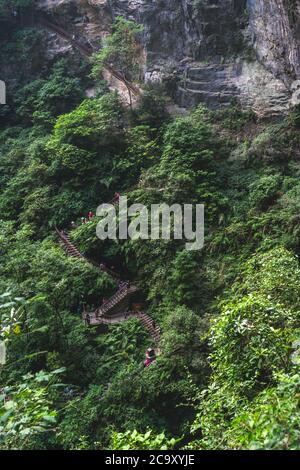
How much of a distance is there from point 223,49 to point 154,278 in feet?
35.0

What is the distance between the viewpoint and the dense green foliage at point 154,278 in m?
6.08

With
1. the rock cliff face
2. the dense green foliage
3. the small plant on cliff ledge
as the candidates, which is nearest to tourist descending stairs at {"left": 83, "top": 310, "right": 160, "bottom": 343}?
the dense green foliage

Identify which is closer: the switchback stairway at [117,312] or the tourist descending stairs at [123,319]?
the tourist descending stairs at [123,319]

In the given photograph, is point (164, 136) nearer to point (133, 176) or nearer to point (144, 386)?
point (133, 176)

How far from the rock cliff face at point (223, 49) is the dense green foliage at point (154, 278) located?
42.3 inches

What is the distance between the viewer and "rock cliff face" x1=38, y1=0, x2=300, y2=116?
15.8 metres

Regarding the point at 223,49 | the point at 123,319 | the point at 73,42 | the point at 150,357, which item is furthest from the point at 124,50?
the point at 150,357

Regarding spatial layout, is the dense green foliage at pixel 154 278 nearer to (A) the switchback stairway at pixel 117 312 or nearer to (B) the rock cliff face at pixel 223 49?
(A) the switchback stairway at pixel 117 312

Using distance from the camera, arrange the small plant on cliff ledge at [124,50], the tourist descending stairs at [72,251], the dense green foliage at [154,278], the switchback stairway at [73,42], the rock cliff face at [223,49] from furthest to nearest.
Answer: the switchback stairway at [73,42] < the small plant on cliff ledge at [124,50] < the tourist descending stairs at [72,251] < the rock cliff face at [223,49] < the dense green foliage at [154,278]

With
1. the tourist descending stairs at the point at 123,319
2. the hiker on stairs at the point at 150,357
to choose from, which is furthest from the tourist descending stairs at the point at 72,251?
the hiker on stairs at the point at 150,357

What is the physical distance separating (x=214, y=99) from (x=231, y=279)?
928 cm

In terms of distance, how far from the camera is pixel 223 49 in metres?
18.7

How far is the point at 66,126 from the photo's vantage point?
18953 mm

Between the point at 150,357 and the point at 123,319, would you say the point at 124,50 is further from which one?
the point at 150,357
